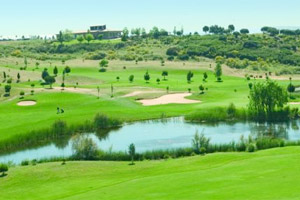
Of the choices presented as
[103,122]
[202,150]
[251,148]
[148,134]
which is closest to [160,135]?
[148,134]

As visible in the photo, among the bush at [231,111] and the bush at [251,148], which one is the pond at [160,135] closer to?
the bush at [231,111]

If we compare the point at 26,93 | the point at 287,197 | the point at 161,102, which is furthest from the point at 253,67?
the point at 287,197

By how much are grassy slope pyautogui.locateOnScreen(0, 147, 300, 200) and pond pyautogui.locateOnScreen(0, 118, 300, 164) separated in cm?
1610

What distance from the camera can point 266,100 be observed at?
317 feet

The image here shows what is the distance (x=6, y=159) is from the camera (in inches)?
2813

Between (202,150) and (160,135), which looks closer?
(202,150)

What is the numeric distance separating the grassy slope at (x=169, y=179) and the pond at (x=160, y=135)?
16095 millimetres

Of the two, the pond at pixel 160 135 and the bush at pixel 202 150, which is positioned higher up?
the bush at pixel 202 150

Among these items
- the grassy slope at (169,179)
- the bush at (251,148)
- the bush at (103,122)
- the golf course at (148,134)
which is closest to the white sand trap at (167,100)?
the golf course at (148,134)

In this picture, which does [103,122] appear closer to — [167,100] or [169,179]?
[167,100]

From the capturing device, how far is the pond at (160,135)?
75500mm

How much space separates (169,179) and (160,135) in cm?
4011

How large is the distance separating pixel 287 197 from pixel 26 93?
90.3m

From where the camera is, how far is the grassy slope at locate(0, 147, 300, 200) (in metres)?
37.8
